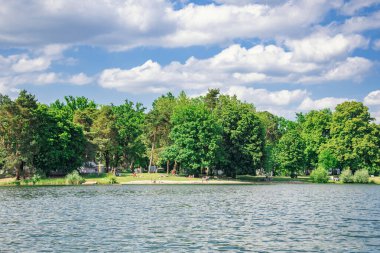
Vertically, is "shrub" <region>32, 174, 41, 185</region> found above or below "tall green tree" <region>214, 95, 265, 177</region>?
below

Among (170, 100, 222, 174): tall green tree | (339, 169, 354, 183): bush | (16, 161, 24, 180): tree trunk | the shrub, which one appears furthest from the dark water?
(339, 169, 354, 183): bush

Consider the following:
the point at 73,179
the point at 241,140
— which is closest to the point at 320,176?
the point at 241,140

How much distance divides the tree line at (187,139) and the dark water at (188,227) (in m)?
54.7

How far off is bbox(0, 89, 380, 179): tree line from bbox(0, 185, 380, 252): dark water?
Result: 179ft

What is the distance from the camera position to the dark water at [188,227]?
2894 cm

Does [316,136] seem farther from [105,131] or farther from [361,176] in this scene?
[105,131]

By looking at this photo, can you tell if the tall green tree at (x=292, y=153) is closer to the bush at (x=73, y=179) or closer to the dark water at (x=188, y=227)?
the bush at (x=73, y=179)

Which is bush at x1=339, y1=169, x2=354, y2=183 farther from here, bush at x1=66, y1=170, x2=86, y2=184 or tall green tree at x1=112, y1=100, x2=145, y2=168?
bush at x1=66, y1=170, x2=86, y2=184

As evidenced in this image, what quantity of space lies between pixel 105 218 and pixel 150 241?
1295 centimetres

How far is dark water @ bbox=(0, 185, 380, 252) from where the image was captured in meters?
28.9

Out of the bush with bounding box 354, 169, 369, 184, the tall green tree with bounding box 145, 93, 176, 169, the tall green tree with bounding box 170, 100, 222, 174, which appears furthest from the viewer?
the tall green tree with bounding box 145, 93, 176, 169

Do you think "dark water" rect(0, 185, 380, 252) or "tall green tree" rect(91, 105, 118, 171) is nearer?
"dark water" rect(0, 185, 380, 252)

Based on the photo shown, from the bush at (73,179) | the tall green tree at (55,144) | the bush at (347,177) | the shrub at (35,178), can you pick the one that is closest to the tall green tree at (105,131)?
the tall green tree at (55,144)

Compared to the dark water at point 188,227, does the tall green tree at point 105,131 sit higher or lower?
higher
